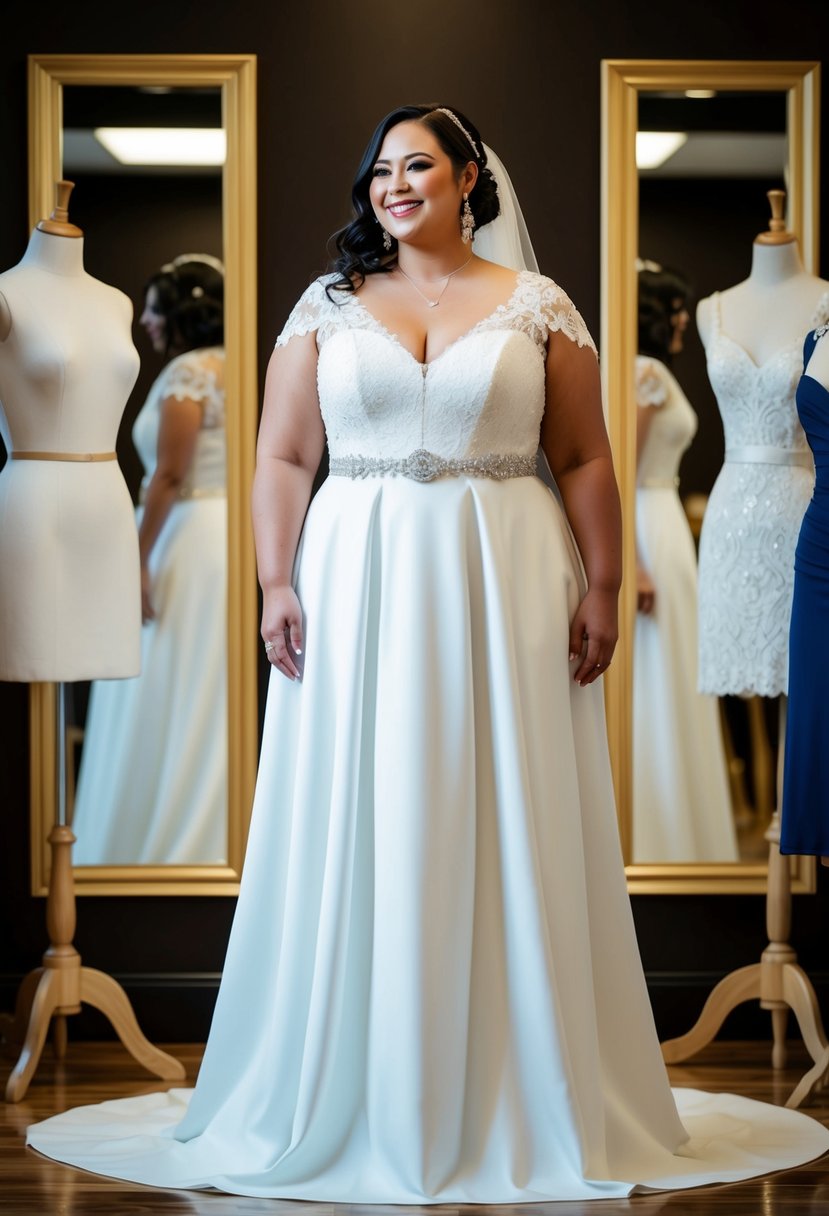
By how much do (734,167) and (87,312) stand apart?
160 centimetres

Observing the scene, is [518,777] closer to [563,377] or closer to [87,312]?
[563,377]

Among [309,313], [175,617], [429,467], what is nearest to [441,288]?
[309,313]

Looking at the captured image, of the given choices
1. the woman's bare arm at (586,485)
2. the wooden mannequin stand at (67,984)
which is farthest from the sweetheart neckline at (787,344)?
the wooden mannequin stand at (67,984)

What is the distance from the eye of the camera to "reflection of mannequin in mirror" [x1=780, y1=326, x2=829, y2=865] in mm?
3281

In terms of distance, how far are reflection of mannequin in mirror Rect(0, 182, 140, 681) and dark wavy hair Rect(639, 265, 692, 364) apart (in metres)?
1.28

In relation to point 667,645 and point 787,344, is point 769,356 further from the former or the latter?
point 667,645

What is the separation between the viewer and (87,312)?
3.50 metres

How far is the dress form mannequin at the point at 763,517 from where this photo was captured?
11.7ft

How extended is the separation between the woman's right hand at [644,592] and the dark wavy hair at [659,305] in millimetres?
513

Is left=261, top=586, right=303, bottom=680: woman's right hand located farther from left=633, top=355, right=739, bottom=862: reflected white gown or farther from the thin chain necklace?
left=633, top=355, right=739, bottom=862: reflected white gown

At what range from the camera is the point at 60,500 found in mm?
3393

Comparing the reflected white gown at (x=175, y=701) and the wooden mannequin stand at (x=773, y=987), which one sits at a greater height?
the reflected white gown at (x=175, y=701)

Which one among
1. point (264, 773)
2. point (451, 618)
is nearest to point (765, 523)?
point (451, 618)

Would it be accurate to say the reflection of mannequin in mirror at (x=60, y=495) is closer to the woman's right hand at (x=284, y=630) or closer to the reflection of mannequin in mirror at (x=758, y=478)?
the woman's right hand at (x=284, y=630)
